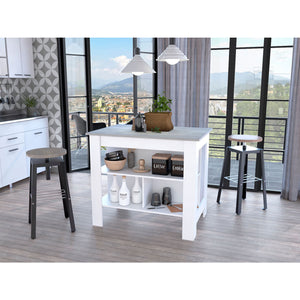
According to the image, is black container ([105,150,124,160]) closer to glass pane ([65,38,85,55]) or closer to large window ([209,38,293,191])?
large window ([209,38,293,191])

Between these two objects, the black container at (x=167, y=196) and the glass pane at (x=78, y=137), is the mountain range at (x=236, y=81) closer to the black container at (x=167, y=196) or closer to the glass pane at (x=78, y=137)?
the glass pane at (x=78, y=137)

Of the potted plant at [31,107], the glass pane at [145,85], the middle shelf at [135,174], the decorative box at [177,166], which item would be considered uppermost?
the glass pane at [145,85]

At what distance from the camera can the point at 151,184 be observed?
3395 millimetres

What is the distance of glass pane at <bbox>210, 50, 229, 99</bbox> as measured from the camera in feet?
13.7

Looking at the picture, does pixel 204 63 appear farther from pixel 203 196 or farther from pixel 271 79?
pixel 203 196

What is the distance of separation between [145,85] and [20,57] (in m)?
1.87

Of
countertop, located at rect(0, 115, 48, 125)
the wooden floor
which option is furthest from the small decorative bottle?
countertop, located at rect(0, 115, 48, 125)

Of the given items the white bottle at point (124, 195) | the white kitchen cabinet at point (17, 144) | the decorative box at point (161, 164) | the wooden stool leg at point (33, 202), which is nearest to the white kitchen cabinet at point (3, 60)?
the white kitchen cabinet at point (17, 144)

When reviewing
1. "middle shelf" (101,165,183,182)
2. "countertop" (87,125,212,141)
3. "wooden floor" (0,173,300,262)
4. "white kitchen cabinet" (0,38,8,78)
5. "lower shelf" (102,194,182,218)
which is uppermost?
"white kitchen cabinet" (0,38,8,78)

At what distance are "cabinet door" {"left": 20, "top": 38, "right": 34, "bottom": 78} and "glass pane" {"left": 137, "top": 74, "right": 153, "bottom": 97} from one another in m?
1.68

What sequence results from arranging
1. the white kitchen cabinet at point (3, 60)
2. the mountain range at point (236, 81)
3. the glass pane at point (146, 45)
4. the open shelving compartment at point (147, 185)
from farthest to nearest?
the glass pane at point (146, 45) < the white kitchen cabinet at point (3, 60) < the mountain range at point (236, 81) < the open shelving compartment at point (147, 185)

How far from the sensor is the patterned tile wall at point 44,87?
487 centimetres
